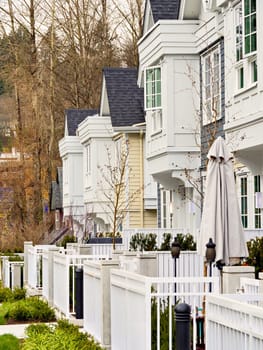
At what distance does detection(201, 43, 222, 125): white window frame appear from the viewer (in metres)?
26.6

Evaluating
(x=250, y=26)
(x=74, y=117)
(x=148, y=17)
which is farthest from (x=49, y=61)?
(x=250, y=26)

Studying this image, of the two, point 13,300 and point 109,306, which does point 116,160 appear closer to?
point 13,300

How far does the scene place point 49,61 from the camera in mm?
64562

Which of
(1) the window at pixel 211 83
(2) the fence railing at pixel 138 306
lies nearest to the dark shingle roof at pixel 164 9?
(1) the window at pixel 211 83

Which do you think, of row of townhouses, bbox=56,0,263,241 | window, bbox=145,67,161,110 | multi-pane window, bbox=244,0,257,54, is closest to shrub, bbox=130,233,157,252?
row of townhouses, bbox=56,0,263,241

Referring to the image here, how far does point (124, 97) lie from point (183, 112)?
44.4 ft

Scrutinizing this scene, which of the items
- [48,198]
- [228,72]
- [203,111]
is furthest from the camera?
[48,198]

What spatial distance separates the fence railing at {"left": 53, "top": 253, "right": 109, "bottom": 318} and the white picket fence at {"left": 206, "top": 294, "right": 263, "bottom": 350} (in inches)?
355

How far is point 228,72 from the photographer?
912 inches

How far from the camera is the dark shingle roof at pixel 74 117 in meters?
52.7

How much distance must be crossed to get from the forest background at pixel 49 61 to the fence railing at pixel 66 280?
36.7m

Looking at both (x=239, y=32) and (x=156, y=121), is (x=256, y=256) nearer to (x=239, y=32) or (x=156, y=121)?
(x=239, y=32)

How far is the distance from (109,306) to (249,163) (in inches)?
402

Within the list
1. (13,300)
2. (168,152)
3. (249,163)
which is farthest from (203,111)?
(13,300)
